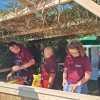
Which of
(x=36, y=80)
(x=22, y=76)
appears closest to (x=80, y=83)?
(x=36, y=80)

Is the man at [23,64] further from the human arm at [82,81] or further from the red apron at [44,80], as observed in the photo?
the human arm at [82,81]

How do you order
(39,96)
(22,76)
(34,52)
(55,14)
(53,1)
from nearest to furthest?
1. (53,1)
2. (39,96)
3. (55,14)
4. (22,76)
5. (34,52)

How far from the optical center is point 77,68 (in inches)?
178

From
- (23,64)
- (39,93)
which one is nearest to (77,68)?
(39,93)

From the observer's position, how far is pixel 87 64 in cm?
444

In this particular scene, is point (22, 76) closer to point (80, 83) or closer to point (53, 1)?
point (80, 83)

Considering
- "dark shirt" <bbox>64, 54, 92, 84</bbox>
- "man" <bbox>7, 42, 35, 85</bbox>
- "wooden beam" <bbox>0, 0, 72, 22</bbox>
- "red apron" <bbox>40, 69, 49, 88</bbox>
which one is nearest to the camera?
"wooden beam" <bbox>0, 0, 72, 22</bbox>

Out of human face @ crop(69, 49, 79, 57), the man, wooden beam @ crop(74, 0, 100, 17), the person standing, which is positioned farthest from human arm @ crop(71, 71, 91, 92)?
the man

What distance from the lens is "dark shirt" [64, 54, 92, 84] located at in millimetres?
4465

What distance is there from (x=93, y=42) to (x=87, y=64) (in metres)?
4.34

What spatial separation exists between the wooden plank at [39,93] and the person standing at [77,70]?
0.34m

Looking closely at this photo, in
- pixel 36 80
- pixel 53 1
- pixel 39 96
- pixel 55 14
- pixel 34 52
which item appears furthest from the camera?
pixel 34 52

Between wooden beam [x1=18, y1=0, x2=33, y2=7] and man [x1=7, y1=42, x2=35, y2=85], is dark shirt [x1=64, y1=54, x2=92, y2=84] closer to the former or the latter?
wooden beam [x1=18, y1=0, x2=33, y2=7]

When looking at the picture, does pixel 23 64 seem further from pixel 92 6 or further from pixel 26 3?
pixel 92 6
